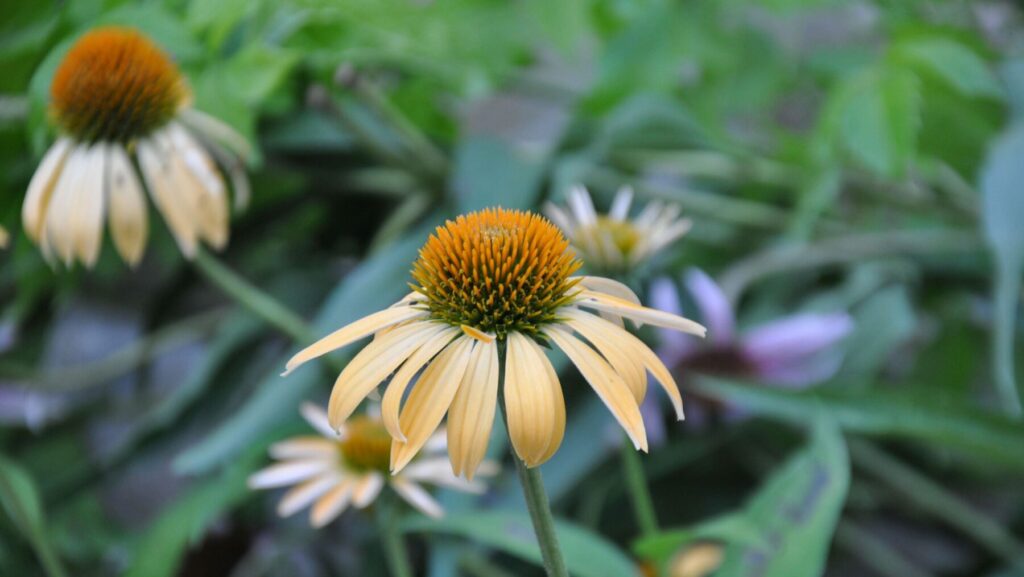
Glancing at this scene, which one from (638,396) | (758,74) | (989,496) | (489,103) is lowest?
(989,496)

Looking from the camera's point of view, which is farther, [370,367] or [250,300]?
[250,300]

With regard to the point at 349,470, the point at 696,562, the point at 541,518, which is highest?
the point at 541,518

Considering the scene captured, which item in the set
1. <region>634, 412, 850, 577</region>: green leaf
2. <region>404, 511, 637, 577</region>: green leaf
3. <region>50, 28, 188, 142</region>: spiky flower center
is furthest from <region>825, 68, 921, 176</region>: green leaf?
<region>50, 28, 188, 142</region>: spiky flower center

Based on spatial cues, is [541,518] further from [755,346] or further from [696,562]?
[755,346]

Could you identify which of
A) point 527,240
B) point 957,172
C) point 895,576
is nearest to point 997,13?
point 957,172

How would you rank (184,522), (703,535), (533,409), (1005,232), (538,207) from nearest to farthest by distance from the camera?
1. (533,409)
2. (703,535)
3. (184,522)
4. (1005,232)
5. (538,207)

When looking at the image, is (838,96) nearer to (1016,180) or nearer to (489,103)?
(1016,180)

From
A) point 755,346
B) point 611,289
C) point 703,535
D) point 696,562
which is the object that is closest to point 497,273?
point 611,289
